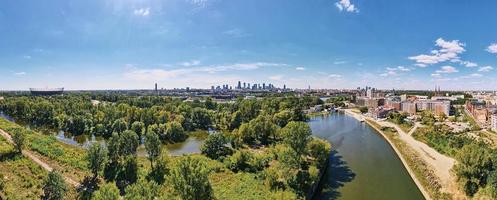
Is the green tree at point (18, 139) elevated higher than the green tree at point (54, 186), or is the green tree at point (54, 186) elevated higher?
the green tree at point (18, 139)

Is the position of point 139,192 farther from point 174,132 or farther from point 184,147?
point 174,132

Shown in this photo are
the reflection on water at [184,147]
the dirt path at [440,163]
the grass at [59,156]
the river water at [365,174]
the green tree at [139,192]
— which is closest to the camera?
the green tree at [139,192]

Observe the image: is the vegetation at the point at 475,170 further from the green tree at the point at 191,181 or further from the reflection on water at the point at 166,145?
the reflection on water at the point at 166,145

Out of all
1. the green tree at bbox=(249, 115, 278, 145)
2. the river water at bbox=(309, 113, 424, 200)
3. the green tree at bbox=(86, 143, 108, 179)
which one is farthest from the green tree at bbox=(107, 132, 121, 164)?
the green tree at bbox=(249, 115, 278, 145)

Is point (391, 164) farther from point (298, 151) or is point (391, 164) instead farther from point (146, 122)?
point (146, 122)

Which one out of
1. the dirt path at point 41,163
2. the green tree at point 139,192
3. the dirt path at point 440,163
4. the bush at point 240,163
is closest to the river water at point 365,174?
the dirt path at point 440,163
